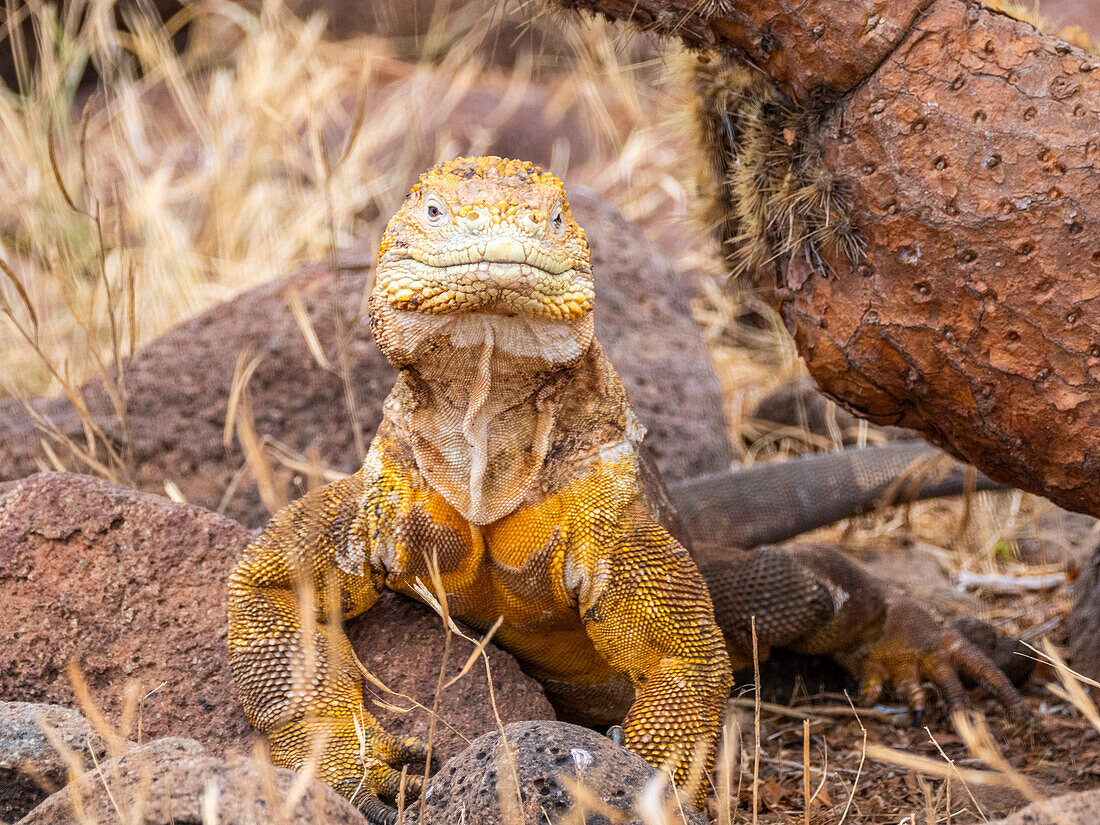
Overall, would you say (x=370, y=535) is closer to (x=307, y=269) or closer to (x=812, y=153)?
(x=812, y=153)

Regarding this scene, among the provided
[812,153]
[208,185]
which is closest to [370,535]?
[812,153]

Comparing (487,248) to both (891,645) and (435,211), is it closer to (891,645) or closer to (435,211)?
(435,211)

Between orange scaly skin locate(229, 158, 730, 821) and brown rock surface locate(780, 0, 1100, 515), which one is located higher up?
brown rock surface locate(780, 0, 1100, 515)

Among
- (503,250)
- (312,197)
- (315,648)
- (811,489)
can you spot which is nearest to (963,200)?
(503,250)

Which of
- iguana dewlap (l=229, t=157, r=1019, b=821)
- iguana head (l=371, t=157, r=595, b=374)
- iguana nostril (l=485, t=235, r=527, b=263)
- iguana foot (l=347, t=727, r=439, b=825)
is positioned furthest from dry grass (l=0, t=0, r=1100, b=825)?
iguana nostril (l=485, t=235, r=527, b=263)

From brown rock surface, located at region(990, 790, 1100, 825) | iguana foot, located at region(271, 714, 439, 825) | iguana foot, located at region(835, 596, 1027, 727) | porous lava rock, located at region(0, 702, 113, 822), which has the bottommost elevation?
iguana foot, located at region(835, 596, 1027, 727)

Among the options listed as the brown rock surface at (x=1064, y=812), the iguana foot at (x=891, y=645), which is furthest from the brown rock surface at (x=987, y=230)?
the brown rock surface at (x=1064, y=812)

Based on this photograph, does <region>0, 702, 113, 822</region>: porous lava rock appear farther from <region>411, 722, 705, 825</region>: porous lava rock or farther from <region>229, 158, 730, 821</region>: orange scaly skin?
<region>411, 722, 705, 825</region>: porous lava rock

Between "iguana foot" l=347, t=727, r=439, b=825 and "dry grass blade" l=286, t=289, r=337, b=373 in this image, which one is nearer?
"iguana foot" l=347, t=727, r=439, b=825
